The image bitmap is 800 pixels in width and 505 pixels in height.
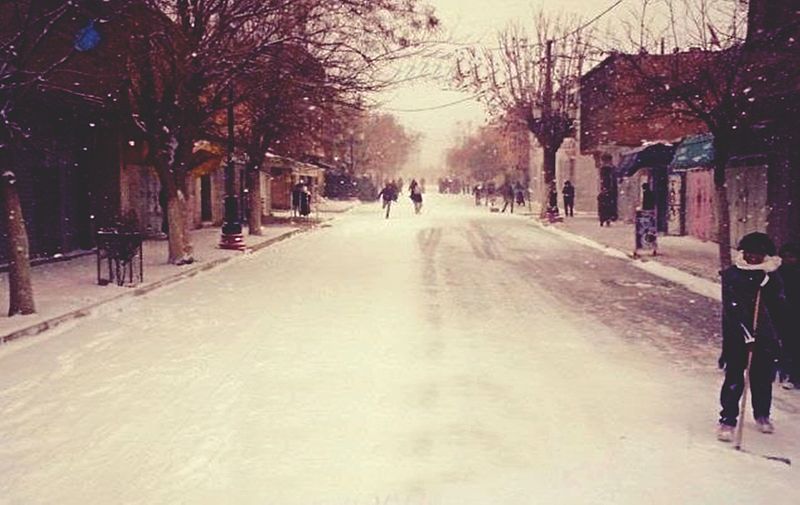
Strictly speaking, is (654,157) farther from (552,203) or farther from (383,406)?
(383,406)

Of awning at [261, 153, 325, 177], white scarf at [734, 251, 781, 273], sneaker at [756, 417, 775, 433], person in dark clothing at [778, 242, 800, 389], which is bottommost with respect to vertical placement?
sneaker at [756, 417, 775, 433]

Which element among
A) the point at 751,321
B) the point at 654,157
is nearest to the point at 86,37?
the point at 751,321

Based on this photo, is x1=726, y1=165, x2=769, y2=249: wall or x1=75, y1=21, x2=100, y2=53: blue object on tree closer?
x1=75, y1=21, x2=100, y2=53: blue object on tree

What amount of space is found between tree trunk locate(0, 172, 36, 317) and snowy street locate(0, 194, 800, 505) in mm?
897

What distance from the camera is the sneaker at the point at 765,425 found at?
6067 millimetres

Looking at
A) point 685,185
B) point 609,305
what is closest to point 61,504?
point 609,305

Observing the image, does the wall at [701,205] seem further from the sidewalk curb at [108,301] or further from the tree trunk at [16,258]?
the tree trunk at [16,258]

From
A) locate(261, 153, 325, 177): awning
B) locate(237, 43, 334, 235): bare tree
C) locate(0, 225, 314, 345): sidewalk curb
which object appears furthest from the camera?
locate(261, 153, 325, 177): awning

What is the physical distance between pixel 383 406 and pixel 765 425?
302cm

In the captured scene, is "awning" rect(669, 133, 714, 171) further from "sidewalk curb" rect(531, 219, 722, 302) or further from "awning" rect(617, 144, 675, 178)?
"sidewalk curb" rect(531, 219, 722, 302)

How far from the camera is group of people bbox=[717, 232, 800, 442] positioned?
575 cm

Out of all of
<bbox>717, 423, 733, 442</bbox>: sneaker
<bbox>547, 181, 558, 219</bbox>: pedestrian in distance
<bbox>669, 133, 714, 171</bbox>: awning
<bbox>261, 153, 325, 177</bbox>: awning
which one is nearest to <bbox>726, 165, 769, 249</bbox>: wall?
<bbox>669, 133, 714, 171</bbox>: awning

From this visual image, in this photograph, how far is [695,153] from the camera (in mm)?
24453

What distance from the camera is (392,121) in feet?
378
